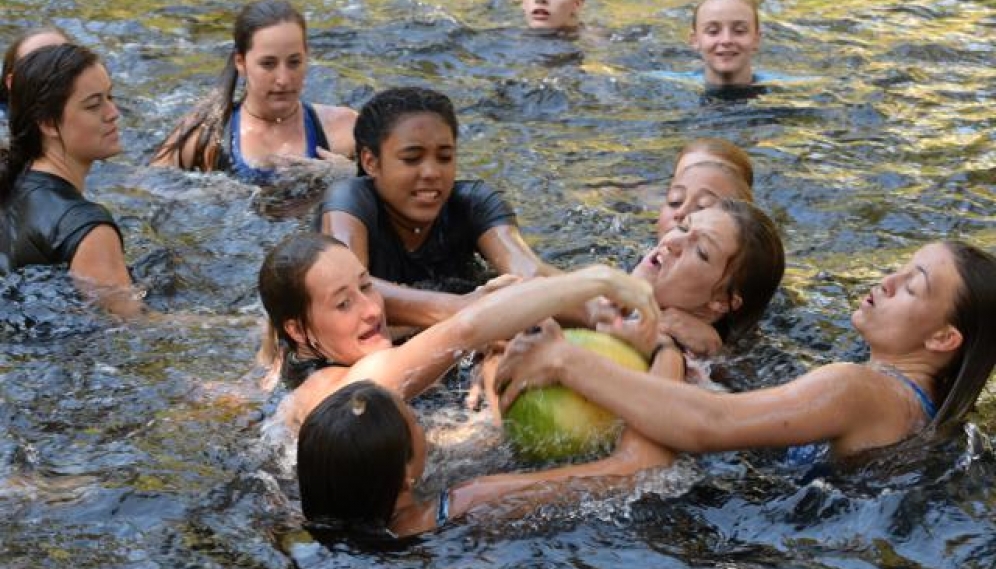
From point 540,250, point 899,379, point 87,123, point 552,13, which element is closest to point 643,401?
point 899,379

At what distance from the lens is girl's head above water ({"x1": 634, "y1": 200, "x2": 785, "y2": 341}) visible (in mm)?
6445

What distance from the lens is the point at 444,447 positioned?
5.87m

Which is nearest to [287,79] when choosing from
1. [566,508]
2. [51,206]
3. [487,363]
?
[51,206]

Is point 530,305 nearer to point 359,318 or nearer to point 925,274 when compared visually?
point 359,318

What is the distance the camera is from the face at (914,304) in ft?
18.4

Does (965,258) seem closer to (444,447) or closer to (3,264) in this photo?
(444,447)

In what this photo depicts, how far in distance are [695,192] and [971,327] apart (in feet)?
6.48

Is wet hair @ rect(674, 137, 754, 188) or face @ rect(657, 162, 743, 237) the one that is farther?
wet hair @ rect(674, 137, 754, 188)

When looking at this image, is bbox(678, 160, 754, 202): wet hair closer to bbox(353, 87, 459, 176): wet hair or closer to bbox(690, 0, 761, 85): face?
bbox(353, 87, 459, 176): wet hair

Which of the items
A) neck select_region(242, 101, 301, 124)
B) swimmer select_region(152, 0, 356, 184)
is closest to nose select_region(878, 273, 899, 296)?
swimmer select_region(152, 0, 356, 184)

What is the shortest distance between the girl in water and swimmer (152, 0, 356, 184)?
11.4 ft

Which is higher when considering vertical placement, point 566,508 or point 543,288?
point 543,288

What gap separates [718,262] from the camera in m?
6.44

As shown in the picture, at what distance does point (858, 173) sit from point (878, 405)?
14.9 ft
